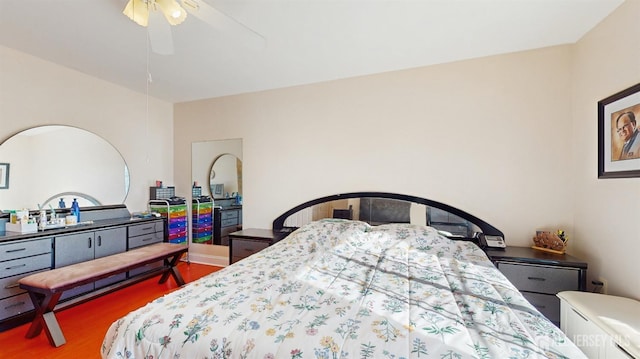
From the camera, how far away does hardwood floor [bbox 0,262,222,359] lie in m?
2.02

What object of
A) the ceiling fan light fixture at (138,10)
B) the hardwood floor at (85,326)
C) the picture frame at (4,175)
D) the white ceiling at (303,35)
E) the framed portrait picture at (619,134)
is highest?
the white ceiling at (303,35)

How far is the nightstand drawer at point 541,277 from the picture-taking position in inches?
85.0

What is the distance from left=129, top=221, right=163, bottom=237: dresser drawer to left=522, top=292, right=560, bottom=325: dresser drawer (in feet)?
13.8

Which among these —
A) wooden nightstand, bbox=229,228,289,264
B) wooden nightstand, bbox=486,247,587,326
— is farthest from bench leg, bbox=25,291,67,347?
wooden nightstand, bbox=486,247,587,326

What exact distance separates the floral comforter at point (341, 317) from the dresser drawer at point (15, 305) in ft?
6.05

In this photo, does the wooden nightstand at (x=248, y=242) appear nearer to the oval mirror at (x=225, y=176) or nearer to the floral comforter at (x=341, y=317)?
the oval mirror at (x=225, y=176)

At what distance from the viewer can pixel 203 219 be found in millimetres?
4223

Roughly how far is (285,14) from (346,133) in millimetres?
1544

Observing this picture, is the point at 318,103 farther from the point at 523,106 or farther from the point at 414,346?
the point at 414,346

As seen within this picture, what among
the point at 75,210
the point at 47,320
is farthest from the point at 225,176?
the point at 47,320

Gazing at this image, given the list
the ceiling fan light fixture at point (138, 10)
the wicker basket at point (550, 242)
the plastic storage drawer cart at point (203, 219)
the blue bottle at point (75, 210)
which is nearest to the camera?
the ceiling fan light fixture at point (138, 10)

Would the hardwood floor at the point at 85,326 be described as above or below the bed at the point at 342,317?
below

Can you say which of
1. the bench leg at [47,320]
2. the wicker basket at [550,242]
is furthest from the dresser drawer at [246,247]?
the wicker basket at [550,242]

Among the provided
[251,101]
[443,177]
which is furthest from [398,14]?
[251,101]
